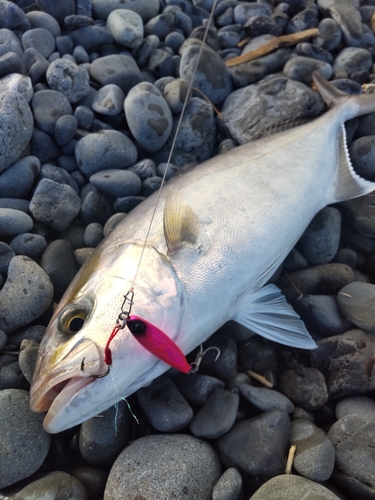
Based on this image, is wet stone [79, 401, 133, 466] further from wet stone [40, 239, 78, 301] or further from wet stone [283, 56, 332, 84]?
wet stone [283, 56, 332, 84]

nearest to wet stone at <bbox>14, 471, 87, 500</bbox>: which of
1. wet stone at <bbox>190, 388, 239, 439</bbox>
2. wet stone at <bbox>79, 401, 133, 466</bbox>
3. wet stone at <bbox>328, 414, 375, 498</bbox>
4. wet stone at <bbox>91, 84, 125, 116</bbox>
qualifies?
wet stone at <bbox>79, 401, 133, 466</bbox>

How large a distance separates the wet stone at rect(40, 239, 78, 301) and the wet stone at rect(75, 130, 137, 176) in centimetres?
77

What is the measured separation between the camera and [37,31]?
3.87 metres

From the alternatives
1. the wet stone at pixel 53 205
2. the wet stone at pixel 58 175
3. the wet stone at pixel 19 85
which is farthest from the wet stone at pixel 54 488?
the wet stone at pixel 19 85

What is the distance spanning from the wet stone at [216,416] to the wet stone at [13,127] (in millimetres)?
2391

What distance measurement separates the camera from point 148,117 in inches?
133

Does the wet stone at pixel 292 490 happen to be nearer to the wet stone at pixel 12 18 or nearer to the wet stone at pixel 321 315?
the wet stone at pixel 321 315

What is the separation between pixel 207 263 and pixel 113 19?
3326 mm

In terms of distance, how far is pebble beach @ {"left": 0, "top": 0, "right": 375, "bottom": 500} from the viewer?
6.94 feet

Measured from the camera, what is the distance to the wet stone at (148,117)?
3.38m

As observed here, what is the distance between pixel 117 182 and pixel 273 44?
274 cm

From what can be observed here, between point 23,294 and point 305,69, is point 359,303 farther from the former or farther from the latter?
point 305,69

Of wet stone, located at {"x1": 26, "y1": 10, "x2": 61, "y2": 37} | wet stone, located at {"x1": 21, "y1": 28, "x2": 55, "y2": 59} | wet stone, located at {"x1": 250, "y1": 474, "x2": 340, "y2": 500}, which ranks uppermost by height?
wet stone, located at {"x1": 26, "y1": 10, "x2": 61, "y2": 37}

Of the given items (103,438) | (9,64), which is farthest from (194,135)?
(103,438)
